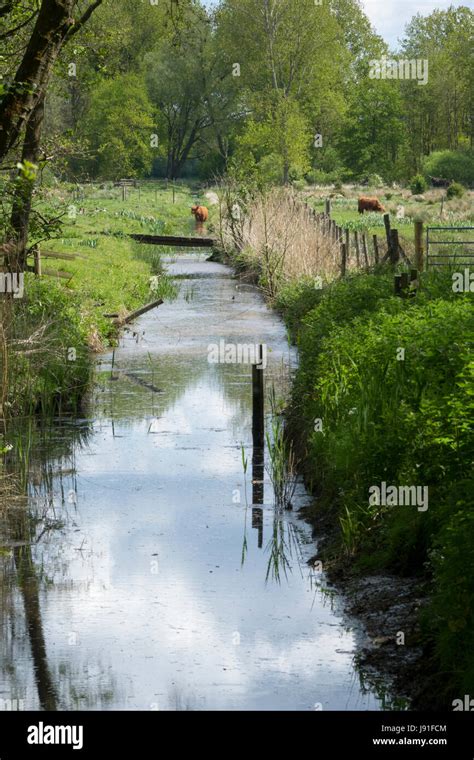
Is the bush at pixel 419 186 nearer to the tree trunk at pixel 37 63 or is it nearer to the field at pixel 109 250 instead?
the field at pixel 109 250

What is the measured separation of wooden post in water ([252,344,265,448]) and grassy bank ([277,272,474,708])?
20.3 inches

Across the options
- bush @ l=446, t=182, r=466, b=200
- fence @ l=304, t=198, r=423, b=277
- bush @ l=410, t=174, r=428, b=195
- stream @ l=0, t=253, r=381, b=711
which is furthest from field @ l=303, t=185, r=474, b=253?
stream @ l=0, t=253, r=381, b=711

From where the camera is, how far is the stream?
8164mm

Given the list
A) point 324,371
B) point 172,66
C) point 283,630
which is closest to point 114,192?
point 172,66

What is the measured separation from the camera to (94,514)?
12.4 meters

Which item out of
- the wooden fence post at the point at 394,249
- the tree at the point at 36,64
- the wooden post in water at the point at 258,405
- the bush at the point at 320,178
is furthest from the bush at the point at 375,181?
the tree at the point at 36,64

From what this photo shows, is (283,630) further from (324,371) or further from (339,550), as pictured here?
(324,371)

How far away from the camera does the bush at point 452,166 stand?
268ft

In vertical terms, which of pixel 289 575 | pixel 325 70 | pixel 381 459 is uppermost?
pixel 325 70

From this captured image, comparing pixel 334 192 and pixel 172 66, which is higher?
pixel 172 66

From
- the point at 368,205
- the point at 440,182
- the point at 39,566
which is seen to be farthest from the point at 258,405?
the point at 440,182

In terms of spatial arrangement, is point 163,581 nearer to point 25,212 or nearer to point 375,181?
point 25,212
